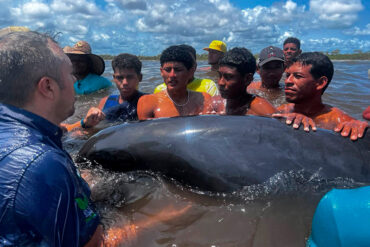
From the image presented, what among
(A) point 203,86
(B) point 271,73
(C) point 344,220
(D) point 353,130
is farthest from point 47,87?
(B) point 271,73

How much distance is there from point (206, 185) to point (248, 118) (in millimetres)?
739

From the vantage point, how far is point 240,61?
350 centimetres

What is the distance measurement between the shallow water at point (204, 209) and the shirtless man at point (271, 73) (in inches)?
159

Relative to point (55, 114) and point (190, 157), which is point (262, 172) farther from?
point (55, 114)

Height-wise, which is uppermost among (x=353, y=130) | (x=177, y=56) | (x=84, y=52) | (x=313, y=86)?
(x=177, y=56)

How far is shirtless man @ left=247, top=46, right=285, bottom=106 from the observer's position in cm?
616

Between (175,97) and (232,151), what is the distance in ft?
6.12

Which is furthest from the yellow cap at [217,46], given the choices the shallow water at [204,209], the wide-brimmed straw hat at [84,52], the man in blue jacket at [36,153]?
the man in blue jacket at [36,153]

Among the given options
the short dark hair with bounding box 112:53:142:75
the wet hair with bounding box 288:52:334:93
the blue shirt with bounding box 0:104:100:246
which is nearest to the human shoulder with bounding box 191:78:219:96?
the short dark hair with bounding box 112:53:142:75

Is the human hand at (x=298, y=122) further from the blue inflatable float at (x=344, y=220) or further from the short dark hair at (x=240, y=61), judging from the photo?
the short dark hair at (x=240, y=61)

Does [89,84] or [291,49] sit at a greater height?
[291,49]

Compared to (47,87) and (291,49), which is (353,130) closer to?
(47,87)

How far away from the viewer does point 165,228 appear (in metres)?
2.12

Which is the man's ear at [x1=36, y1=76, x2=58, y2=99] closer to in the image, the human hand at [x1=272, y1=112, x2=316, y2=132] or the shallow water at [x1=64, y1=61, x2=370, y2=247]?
the shallow water at [x1=64, y1=61, x2=370, y2=247]
